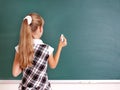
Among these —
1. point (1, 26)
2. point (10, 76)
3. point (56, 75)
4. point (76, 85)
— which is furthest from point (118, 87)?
point (1, 26)

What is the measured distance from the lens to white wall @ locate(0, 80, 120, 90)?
2757mm

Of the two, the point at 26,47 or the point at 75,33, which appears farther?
the point at 75,33

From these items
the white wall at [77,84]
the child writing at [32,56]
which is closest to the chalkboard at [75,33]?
the white wall at [77,84]

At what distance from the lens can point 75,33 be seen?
9.05ft

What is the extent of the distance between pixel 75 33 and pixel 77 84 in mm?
515

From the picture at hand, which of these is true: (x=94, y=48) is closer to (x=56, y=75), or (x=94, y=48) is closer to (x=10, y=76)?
(x=56, y=75)

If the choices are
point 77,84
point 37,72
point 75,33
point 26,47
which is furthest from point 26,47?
point 77,84

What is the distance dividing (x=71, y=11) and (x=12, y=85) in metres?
0.95

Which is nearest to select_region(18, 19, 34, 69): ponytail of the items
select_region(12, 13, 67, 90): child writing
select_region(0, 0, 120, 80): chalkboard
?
select_region(12, 13, 67, 90): child writing

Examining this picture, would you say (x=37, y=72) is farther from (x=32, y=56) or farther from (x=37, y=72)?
(x=32, y=56)

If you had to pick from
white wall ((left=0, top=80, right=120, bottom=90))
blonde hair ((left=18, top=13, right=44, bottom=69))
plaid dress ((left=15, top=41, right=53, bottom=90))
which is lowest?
white wall ((left=0, top=80, right=120, bottom=90))

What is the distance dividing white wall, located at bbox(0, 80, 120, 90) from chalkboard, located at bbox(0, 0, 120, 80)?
40 millimetres

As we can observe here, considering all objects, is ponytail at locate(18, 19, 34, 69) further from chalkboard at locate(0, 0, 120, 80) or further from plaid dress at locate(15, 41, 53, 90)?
chalkboard at locate(0, 0, 120, 80)

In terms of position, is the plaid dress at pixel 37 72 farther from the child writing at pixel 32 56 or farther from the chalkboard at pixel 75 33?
the chalkboard at pixel 75 33
